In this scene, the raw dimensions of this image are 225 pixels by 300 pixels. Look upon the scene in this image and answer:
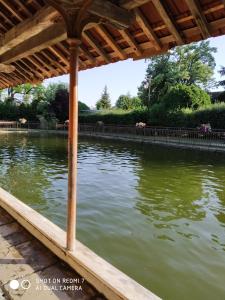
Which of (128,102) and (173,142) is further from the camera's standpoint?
(128,102)

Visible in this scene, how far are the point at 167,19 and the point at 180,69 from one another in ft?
157

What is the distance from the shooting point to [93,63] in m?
5.80

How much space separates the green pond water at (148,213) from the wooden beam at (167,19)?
3.95 m

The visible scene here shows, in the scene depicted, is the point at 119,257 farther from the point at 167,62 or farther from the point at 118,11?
the point at 167,62

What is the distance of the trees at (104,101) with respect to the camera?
254ft

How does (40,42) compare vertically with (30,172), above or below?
above

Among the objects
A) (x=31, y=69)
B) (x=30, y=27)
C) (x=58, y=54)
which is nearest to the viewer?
(x=30, y=27)

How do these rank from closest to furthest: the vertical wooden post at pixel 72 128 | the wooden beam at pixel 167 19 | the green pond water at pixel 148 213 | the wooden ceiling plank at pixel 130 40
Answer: the wooden beam at pixel 167 19 → the vertical wooden post at pixel 72 128 → the wooden ceiling plank at pixel 130 40 → the green pond water at pixel 148 213

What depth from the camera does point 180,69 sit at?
49.4 meters

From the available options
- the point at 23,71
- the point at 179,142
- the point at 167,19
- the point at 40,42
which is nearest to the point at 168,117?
the point at 179,142

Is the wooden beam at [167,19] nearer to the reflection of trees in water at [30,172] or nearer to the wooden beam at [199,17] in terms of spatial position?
the wooden beam at [199,17]

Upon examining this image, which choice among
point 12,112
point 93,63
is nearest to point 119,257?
point 93,63

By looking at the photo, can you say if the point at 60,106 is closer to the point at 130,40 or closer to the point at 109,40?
the point at 109,40

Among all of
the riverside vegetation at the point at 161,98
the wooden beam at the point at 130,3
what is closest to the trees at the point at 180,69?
the riverside vegetation at the point at 161,98
